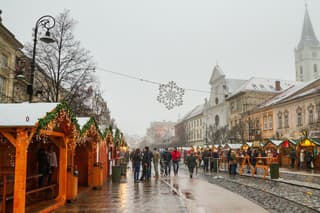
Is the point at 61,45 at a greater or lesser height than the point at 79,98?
greater

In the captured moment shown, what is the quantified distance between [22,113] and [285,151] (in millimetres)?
30699

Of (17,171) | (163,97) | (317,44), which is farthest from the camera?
(317,44)

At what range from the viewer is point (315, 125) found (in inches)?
1457

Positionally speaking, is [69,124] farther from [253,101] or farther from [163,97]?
[253,101]

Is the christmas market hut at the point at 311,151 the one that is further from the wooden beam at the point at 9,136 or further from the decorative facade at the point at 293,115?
the wooden beam at the point at 9,136

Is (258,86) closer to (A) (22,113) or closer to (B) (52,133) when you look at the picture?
(B) (52,133)

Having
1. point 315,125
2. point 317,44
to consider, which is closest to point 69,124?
point 315,125

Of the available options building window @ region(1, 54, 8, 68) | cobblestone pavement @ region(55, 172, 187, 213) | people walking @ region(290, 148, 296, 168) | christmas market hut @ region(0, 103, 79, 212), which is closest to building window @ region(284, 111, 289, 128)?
people walking @ region(290, 148, 296, 168)

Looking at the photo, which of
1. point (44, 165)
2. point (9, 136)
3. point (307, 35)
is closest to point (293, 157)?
point (44, 165)

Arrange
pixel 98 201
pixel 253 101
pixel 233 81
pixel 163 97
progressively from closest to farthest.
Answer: pixel 98 201, pixel 163 97, pixel 253 101, pixel 233 81

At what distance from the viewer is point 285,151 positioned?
3425 cm

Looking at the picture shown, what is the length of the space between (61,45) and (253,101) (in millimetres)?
44785

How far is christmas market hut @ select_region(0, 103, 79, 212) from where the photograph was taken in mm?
8242

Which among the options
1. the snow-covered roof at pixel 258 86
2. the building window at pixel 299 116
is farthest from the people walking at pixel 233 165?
the snow-covered roof at pixel 258 86
